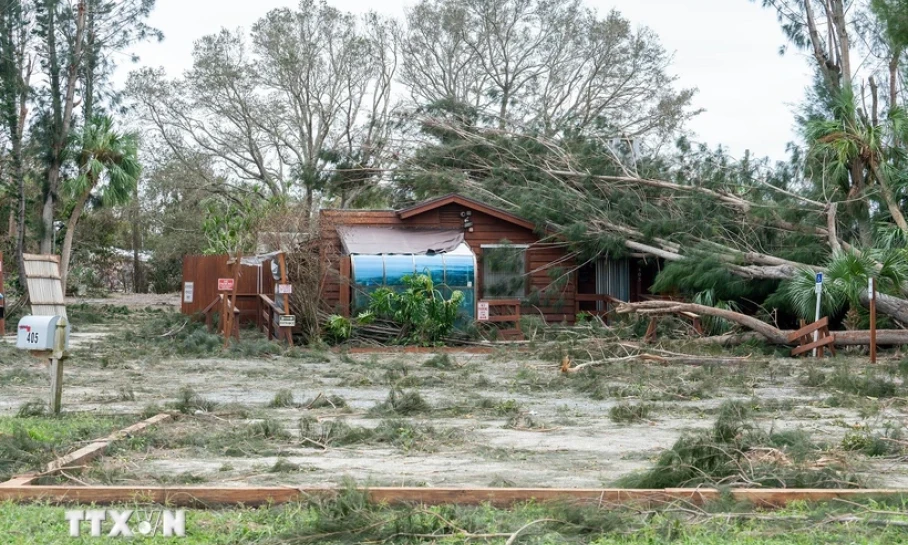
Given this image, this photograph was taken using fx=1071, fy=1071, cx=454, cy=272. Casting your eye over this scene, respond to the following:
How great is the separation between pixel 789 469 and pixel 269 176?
3700 centimetres

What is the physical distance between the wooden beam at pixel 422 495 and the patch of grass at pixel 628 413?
4.37m

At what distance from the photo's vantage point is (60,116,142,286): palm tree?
31.9 meters

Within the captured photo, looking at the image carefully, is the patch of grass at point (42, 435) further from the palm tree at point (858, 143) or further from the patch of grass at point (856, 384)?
the palm tree at point (858, 143)

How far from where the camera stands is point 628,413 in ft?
36.6

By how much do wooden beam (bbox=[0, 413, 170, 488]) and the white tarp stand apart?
14934mm

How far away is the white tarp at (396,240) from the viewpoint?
24797 mm

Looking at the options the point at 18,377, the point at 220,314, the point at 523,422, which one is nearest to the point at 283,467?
the point at 523,422

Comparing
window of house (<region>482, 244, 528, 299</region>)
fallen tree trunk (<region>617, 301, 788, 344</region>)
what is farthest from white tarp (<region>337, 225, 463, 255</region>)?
fallen tree trunk (<region>617, 301, 788, 344</region>)

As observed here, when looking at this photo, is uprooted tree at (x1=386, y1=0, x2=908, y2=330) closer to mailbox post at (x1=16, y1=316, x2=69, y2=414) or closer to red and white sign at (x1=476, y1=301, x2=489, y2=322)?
red and white sign at (x1=476, y1=301, x2=489, y2=322)

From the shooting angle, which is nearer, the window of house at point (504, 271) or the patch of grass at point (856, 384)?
the patch of grass at point (856, 384)

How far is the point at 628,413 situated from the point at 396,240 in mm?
15192

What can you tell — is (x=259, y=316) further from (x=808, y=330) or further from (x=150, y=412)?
(x=150, y=412)

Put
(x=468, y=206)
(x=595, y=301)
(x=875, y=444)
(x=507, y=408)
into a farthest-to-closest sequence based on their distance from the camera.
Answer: (x=595, y=301) < (x=468, y=206) < (x=507, y=408) < (x=875, y=444)

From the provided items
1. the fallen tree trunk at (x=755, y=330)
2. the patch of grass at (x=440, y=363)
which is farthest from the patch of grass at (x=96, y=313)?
the fallen tree trunk at (x=755, y=330)
